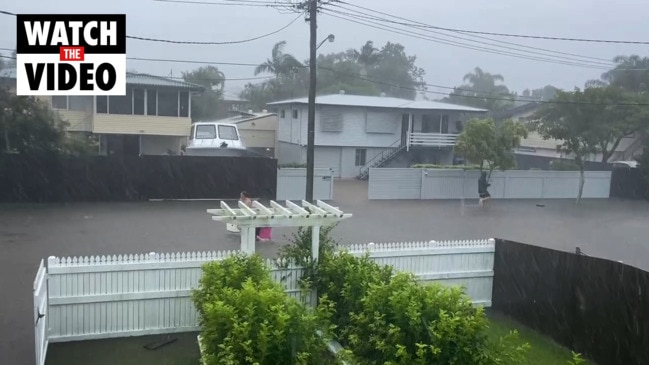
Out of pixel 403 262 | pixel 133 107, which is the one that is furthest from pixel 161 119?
pixel 403 262

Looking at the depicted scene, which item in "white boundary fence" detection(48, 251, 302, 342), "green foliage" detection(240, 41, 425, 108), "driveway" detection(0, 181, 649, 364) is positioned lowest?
"driveway" detection(0, 181, 649, 364)

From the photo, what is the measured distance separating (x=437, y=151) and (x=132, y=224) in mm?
22225

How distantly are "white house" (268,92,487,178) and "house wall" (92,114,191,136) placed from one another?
6.11 m

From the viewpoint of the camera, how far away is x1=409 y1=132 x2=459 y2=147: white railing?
3547 cm

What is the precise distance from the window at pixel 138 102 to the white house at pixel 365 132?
300 inches

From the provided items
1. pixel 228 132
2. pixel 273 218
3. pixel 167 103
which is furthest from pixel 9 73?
pixel 273 218

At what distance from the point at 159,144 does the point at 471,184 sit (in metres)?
15.4

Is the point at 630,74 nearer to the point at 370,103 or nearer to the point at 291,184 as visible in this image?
the point at 370,103

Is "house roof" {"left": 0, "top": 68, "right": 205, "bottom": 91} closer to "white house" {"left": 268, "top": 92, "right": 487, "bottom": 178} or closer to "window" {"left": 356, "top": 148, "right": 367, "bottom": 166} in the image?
"white house" {"left": 268, "top": 92, "right": 487, "bottom": 178}

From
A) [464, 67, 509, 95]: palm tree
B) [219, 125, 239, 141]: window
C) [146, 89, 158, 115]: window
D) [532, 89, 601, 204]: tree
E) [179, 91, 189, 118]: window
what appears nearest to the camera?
[532, 89, 601, 204]: tree

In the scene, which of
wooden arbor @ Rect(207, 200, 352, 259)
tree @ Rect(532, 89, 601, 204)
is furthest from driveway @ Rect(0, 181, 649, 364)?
wooden arbor @ Rect(207, 200, 352, 259)

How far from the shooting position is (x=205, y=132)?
97.9 feet

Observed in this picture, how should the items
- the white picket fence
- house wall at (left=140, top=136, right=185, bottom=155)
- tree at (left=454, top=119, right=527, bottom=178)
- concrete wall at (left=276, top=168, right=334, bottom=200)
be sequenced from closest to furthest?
the white picket fence < concrete wall at (left=276, top=168, right=334, bottom=200) < tree at (left=454, top=119, right=527, bottom=178) < house wall at (left=140, top=136, right=185, bottom=155)

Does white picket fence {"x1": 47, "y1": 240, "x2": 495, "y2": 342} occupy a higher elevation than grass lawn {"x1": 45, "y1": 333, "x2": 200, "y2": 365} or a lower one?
higher
